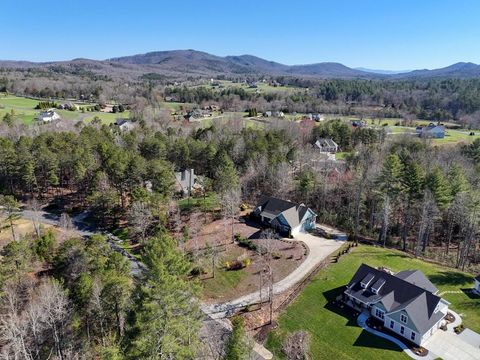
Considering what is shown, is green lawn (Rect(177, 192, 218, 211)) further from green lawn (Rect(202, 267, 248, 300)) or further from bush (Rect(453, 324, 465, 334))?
bush (Rect(453, 324, 465, 334))

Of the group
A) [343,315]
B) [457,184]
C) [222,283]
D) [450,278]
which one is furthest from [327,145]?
[343,315]

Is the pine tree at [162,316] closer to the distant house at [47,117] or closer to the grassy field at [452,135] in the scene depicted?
the grassy field at [452,135]

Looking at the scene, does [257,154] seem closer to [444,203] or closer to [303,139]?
[444,203]

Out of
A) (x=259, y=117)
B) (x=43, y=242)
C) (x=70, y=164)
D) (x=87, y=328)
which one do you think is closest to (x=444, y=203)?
(x=87, y=328)

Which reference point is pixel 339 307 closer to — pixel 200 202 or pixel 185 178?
pixel 200 202

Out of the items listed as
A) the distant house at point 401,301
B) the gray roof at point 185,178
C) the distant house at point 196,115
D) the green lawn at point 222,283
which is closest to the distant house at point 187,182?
the gray roof at point 185,178
